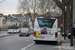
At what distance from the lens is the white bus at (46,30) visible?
1955 centimetres

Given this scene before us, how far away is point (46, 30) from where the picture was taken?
1955cm

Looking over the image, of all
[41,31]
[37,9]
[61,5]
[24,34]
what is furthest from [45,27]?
[37,9]

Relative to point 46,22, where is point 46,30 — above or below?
below

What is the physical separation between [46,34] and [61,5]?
57.5 ft

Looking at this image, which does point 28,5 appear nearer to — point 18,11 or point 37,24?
point 18,11

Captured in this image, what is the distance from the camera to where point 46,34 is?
1962 cm

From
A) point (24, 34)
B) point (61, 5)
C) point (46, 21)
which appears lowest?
point (24, 34)

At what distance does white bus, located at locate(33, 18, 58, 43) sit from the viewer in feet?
64.1

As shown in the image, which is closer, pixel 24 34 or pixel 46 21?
pixel 46 21

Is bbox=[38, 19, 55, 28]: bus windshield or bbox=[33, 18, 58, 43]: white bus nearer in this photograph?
bbox=[33, 18, 58, 43]: white bus

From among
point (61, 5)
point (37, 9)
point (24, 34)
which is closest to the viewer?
point (61, 5)

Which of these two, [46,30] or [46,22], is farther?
[46,22]

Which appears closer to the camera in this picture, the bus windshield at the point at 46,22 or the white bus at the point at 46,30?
the white bus at the point at 46,30

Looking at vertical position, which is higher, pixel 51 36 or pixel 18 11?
pixel 18 11
